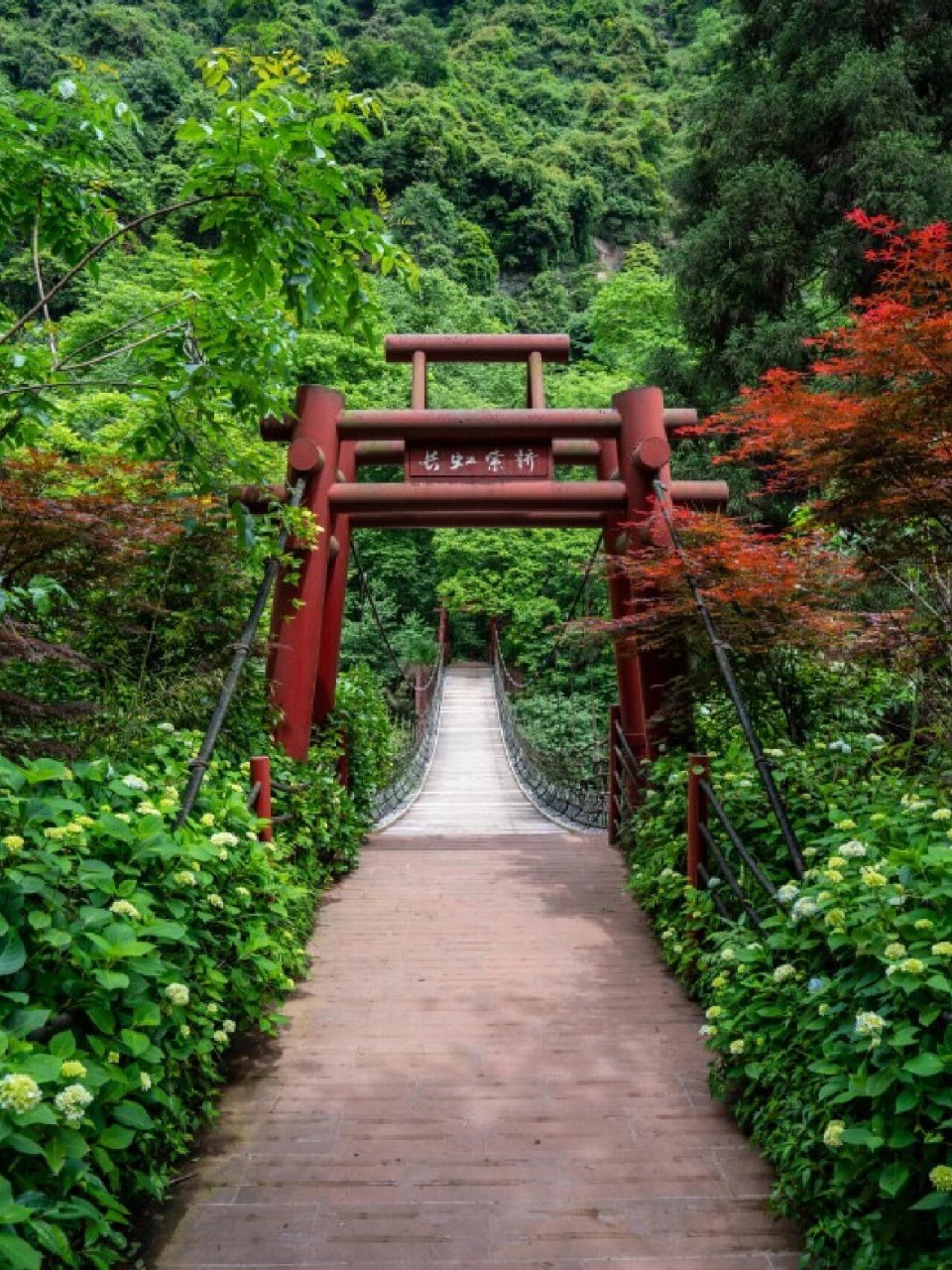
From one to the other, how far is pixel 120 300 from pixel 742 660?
12289 millimetres

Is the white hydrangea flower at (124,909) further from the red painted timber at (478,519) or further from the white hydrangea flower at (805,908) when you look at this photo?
the red painted timber at (478,519)

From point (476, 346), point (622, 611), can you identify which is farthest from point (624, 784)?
point (476, 346)

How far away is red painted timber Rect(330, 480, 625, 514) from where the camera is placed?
4.99 metres

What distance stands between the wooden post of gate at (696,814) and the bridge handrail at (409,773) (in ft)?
11.6

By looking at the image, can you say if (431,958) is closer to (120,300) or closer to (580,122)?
(120,300)

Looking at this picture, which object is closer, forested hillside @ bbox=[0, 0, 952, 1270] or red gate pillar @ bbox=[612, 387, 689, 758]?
forested hillside @ bbox=[0, 0, 952, 1270]

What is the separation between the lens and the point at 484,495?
5020 mm

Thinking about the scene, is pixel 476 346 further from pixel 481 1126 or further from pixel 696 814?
pixel 481 1126

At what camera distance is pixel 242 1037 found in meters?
2.78

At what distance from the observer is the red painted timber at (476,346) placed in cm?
528

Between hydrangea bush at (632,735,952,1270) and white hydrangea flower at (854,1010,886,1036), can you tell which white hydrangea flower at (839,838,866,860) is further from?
white hydrangea flower at (854,1010,886,1036)

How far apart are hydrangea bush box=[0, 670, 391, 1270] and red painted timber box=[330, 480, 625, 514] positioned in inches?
101

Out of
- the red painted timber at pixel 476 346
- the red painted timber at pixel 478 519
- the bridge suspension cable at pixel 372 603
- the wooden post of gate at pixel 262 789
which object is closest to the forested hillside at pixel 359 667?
the wooden post of gate at pixel 262 789

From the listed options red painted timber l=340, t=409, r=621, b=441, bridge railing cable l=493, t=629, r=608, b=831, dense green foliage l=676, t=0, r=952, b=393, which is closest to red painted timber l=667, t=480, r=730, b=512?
red painted timber l=340, t=409, r=621, b=441
